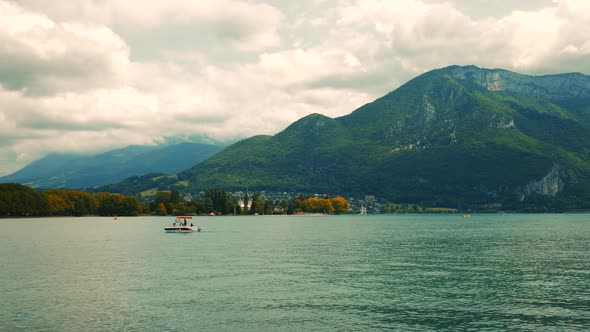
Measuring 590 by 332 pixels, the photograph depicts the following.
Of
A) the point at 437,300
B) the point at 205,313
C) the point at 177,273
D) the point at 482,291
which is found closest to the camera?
the point at 205,313

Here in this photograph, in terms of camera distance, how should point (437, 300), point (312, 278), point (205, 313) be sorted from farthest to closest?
1. point (312, 278)
2. point (437, 300)
3. point (205, 313)

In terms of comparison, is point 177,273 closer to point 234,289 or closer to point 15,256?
point 234,289

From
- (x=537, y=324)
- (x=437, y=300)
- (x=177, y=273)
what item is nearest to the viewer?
(x=537, y=324)

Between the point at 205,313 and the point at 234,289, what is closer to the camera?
the point at 205,313

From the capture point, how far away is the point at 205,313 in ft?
162

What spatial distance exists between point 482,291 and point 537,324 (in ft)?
52.4

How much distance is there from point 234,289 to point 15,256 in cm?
6142

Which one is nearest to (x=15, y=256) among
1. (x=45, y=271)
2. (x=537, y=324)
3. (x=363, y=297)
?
(x=45, y=271)

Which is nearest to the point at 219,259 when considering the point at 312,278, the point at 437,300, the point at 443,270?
the point at 312,278

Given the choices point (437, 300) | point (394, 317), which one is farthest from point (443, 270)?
point (394, 317)

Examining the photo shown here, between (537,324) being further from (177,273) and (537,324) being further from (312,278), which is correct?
(177,273)

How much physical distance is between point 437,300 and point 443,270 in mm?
25322

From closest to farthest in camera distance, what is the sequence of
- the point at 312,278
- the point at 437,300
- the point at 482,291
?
the point at 437,300 → the point at 482,291 → the point at 312,278

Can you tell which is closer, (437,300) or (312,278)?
(437,300)
